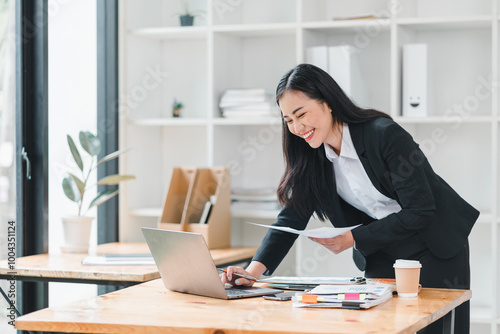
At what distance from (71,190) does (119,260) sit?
0.48 metres

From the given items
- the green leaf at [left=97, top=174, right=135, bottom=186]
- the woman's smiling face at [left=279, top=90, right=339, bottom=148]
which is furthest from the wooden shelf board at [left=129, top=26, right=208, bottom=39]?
the woman's smiling face at [left=279, top=90, right=339, bottom=148]

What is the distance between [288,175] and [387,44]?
4.75ft

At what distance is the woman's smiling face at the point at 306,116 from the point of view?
7.38 ft

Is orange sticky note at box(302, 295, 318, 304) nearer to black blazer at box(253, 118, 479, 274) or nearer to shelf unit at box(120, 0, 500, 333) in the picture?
black blazer at box(253, 118, 479, 274)

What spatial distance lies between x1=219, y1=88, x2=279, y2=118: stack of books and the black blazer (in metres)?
1.16

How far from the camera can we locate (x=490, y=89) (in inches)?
137

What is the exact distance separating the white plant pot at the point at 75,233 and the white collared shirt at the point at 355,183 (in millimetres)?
1357

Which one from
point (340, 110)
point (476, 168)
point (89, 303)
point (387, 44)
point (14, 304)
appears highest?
point (387, 44)

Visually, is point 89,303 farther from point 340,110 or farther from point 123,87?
point 123,87

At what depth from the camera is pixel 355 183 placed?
2387mm

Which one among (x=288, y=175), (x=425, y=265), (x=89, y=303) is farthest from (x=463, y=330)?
(x=89, y=303)

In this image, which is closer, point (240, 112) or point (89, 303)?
point (89, 303)

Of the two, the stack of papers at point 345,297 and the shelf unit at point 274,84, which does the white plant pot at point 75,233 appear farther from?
the stack of papers at point 345,297

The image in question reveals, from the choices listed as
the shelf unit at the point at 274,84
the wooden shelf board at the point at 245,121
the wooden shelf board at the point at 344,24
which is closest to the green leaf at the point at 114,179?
the shelf unit at the point at 274,84
